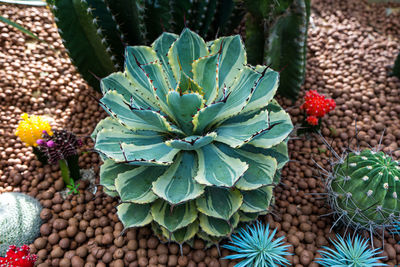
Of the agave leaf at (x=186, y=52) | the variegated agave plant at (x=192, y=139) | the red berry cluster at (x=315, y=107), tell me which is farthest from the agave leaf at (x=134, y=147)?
the red berry cluster at (x=315, y=107)

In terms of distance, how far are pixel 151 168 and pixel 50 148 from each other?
70cm

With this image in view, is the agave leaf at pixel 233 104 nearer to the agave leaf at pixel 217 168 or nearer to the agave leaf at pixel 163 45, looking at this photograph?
the agave leaf at pixel 217 168

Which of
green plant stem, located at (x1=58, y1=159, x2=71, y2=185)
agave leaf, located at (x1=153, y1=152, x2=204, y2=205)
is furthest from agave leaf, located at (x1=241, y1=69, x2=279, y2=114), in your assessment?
green plant stem, located at (x1=58, y1=159, x2=71, y2=185)

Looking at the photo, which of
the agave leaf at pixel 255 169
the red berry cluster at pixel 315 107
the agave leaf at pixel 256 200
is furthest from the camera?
the red berry cluster at pixel 315 107

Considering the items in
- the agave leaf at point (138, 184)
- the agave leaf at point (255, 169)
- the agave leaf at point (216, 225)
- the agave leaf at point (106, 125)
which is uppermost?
the agave leaf at point (106, 125)

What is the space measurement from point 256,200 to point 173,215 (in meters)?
0.42

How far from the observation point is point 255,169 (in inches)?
62.4

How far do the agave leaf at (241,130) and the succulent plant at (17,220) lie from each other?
1208mm

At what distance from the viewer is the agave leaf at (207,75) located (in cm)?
157

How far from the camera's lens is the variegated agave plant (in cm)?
147

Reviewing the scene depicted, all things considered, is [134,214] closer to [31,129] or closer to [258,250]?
[258,250]

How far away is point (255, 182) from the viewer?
5.04ft

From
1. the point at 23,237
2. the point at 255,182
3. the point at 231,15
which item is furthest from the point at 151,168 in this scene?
the point at 231,15

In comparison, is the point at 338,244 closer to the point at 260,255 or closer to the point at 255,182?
the point at 260,255
